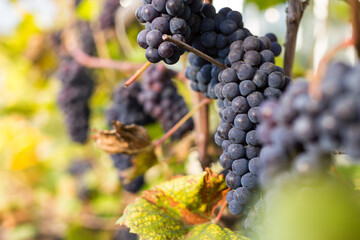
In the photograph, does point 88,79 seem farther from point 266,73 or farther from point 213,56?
point 266,73

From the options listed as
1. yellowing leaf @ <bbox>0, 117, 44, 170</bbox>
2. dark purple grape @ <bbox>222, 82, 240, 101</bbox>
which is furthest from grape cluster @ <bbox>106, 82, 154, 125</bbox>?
yellowing leaf @ <bbox>0, 117, 44, 170</bbox>

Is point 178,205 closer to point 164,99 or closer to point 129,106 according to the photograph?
point 164,99

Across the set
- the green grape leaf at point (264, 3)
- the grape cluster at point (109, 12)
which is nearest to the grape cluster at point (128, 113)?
the grape cluster at point (109, 12)

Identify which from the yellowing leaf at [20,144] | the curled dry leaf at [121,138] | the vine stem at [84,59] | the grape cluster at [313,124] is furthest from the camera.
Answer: the yellowing leaf at [20,144]

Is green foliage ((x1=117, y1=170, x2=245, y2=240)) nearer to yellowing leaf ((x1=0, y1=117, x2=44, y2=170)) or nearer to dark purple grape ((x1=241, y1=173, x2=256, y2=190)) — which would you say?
dark purple grape ((x1=241, y1=173, x2=256, y2=190))

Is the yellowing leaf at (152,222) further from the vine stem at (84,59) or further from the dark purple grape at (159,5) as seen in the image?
the vine stem at (84,59)

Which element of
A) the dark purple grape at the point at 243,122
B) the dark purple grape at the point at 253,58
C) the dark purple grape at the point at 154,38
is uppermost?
the dark purple grape at the point at 154,38

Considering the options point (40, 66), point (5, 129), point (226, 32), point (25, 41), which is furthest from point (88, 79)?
point (5, 129)
